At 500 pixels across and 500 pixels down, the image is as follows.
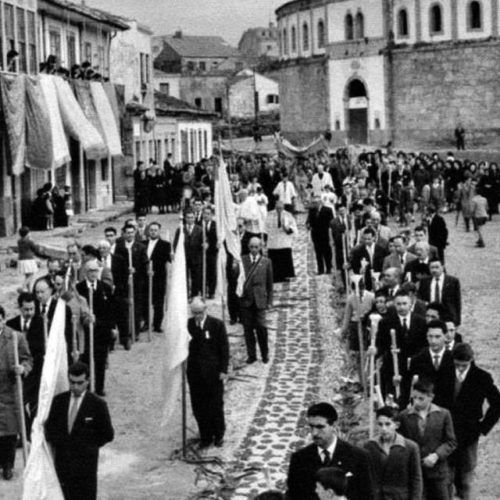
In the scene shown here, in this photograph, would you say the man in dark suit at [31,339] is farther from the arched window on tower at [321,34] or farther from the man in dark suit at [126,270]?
the arched window on tower at [321,34]

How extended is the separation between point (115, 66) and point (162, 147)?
5.58 m

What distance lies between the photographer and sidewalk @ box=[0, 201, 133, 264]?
23.6 m

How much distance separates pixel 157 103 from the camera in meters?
51.2

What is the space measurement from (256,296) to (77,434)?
6487mm

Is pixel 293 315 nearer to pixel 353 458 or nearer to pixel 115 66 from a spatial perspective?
pixel 353 458

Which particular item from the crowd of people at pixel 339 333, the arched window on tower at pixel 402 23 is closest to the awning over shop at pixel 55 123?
the crowd of people at pixel 339 333

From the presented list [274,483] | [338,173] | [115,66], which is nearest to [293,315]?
[274,483]

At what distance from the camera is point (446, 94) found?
206 feet

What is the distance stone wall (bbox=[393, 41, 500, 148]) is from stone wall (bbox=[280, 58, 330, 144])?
19.0ft

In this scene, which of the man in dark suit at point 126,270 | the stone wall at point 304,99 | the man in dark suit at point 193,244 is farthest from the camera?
the stone wall at point 304,99

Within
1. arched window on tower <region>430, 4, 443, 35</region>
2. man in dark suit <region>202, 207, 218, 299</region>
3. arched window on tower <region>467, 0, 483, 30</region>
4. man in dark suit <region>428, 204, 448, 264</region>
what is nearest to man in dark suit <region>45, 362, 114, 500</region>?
man in dark suit <region>202, 207, 218, 299</region>

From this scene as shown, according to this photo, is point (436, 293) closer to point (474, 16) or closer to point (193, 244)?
point (193, 244)

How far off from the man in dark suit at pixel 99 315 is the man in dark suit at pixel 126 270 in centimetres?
240

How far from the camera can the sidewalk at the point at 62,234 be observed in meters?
23.6
